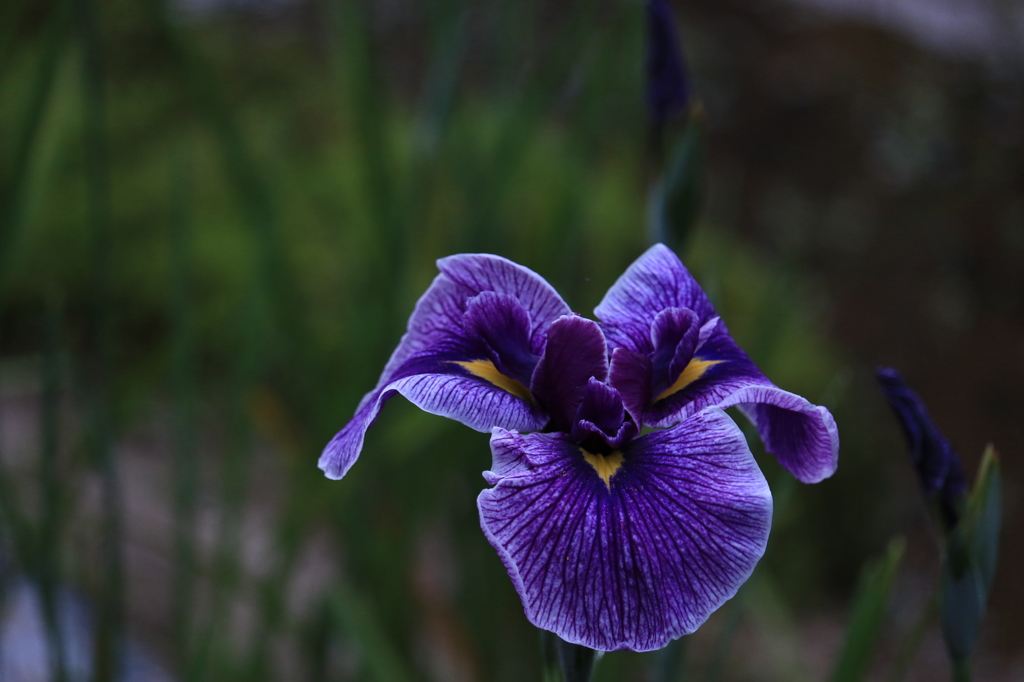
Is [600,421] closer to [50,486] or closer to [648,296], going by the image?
[648,296]

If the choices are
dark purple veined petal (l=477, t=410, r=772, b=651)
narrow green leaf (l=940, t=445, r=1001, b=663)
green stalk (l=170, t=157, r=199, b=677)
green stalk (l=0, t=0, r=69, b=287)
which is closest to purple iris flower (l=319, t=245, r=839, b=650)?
dark purple veined petal (l=477, t=410, r=772, b=651)

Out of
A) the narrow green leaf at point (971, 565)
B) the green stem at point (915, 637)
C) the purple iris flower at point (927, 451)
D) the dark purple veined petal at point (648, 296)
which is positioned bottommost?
the green stem at point (915, 637)

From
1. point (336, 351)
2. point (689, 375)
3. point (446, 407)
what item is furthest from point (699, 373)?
point (336, 351)

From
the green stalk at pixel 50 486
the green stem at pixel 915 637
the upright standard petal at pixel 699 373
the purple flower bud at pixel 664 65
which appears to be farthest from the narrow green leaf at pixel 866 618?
the green stalk at pixel 50 486

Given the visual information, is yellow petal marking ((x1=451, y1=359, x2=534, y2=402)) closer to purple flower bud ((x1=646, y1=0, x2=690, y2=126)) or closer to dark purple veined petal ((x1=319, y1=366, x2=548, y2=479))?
dark purple veined petal ((x1=319, y1=366, x2=548, y2=479))

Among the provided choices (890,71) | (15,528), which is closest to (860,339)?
(890,71)

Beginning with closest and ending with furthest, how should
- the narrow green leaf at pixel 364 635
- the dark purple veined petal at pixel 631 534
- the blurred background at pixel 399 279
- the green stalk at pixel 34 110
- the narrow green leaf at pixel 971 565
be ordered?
the dark purple veined petal at pixel 631 534
the narrow green leaf at pixel 971 565
the green stalk at pixel 34 110
the narrow green leaf at pixel 364 635
the blurred background at pixel 399 279

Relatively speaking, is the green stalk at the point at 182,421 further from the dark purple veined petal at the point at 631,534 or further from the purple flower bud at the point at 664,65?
the dark purple veined petal at the point at 631,534
